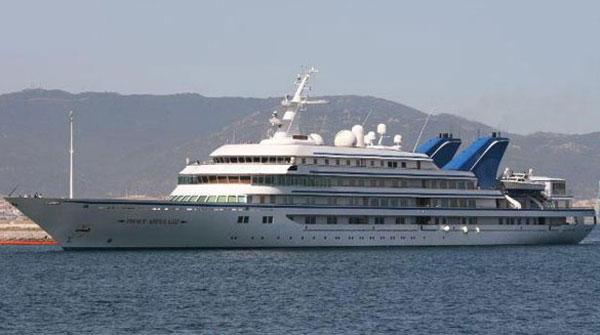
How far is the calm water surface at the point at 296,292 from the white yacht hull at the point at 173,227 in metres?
1.08

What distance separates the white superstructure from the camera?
8288cm

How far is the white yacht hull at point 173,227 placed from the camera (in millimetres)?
82000

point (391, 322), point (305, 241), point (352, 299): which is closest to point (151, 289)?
point (352, 299)

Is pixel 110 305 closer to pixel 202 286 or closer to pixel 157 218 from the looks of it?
pixel 202 286

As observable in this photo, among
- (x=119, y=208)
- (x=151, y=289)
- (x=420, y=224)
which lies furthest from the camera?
(x=420, y=224)

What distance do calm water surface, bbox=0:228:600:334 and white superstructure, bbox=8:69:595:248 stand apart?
5.43ft

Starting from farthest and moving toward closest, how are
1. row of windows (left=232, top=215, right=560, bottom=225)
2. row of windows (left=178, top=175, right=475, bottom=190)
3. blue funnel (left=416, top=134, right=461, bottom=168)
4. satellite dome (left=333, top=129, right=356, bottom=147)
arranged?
blue funnel (left=416, top=134, right=461, bottom=168), satellite dome (left=333, top=129, right=356, bottom=147), row of windows (left=232, top=215, right=560, bottom=225), row of windows (left=178, top=175, right=475, bottom=190)

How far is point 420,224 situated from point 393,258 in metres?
11.1

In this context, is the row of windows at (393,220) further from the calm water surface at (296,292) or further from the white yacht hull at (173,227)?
the calm water surface at (296,292)

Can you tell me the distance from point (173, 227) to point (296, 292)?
854 inches

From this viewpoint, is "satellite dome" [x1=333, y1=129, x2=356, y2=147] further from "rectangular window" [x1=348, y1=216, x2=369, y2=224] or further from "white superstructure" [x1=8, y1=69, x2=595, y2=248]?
"rectangular window" [x1=348, y1=216, x2=369, y2=224]

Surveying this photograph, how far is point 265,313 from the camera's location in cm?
5581

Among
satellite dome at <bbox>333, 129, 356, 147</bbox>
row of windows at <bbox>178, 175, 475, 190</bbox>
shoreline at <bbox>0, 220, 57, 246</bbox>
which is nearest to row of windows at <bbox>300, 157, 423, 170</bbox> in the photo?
row of windows at <bbox>178, 175, 475, 190</bbox>

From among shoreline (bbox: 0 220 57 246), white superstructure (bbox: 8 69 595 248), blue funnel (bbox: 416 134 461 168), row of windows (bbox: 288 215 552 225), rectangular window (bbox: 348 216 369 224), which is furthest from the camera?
shoreline (bbox: 0 220 57 246)
